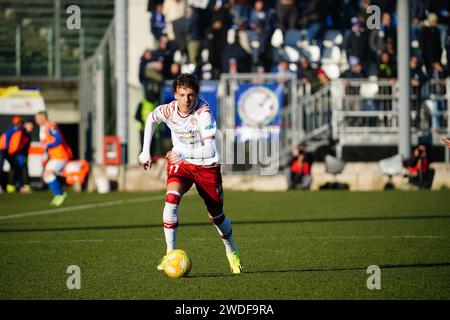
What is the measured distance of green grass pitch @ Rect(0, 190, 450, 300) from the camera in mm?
9508

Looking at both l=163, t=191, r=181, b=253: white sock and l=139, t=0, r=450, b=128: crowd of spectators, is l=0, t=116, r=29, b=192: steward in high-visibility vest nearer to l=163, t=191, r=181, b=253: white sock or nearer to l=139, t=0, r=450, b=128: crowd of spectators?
l=139, t=0, r=450, b=128: crowd of spectators

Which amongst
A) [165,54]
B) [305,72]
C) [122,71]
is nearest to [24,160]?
[122,71]

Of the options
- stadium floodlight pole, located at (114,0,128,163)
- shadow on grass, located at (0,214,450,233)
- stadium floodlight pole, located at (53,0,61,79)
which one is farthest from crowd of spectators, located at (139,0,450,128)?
shadow on grass, located at (0,214,450,233)

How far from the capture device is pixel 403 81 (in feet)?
84.3

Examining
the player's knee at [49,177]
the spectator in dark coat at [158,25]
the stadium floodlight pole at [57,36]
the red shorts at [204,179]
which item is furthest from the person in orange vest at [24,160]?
the red shorts at [204,179]

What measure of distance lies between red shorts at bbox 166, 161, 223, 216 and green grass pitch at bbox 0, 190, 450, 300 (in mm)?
669

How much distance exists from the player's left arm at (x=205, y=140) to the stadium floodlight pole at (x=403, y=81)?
1516 cm

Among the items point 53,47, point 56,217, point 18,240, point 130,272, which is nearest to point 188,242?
point 18,240

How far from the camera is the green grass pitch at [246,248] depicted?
374 inches

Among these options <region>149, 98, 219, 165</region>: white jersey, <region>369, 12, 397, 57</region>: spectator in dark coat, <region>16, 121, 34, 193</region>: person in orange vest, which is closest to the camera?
<region>149, 98, 219, 165</region>: white jersey

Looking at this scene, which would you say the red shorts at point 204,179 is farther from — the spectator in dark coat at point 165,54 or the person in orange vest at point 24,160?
the person in orange vest at point 24,160

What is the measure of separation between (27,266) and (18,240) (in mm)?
3005

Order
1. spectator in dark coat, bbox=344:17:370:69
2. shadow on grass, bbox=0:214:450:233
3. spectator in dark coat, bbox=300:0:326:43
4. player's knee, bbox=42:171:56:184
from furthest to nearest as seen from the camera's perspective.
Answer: spectator in dark coat, bbox=300:0:326:43
spectator in dark coat, bbox=344:17:370:69
player's knee, bbox=42:171:56:184
shadow on grass, bbox=0:214:450:233

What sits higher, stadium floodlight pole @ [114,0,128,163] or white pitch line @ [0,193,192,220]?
stadium floodlight pole @ [114,0,128,163]
